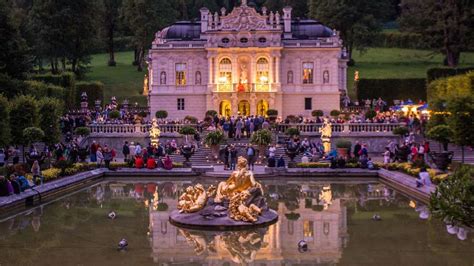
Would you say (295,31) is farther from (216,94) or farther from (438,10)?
(438,10)

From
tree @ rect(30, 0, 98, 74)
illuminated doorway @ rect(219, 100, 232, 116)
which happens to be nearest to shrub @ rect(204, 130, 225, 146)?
illuminated doorway @ rect(219, 100, 232, 116)

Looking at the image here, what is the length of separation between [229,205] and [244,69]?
36711mm

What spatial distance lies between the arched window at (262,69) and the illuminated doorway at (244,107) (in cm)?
206

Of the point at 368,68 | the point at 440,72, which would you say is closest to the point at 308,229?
the point at 440,72

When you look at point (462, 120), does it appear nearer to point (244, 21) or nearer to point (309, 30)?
point (244, 21)

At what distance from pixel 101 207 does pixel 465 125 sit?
53.7ft

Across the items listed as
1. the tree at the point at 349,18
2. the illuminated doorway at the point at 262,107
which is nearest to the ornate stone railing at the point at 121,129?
the illuminated doorway at the point at 262,107

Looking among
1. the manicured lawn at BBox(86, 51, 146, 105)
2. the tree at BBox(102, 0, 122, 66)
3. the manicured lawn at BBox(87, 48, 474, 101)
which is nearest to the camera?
the manicured lawn at BBox(86, 51, 146, 105)

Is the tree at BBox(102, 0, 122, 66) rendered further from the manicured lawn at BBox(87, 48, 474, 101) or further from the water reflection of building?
the water reflection of building

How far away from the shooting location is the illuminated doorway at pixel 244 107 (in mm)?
58044

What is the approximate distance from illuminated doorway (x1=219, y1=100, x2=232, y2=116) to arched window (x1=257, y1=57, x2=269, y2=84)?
3159 mm

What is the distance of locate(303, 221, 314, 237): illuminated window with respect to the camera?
68.4 feet

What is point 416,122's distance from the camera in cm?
4719

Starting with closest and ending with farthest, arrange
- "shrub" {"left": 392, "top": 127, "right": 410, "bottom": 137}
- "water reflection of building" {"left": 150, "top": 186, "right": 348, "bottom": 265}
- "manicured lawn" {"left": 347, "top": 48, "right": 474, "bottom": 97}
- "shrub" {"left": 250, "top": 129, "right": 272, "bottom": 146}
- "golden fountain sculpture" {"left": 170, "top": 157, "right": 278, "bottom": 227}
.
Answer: "water reflection of building" {"left": 150, "top": 186, "right": 348, "bottom": 265}, "golden fountain sculpture" {"left": 170, "top": 157, "right": 278, "bottom": 227}, "shrub" {"left": 250, "top": 129, "right": 272, "bottom": 146}, "shrub" {"left": 392, "top": 127, "right": 410, "bottom": 137}, "manicured lawn" {"left": 347, "top": 48, "right": 474, "bottom": 97}
